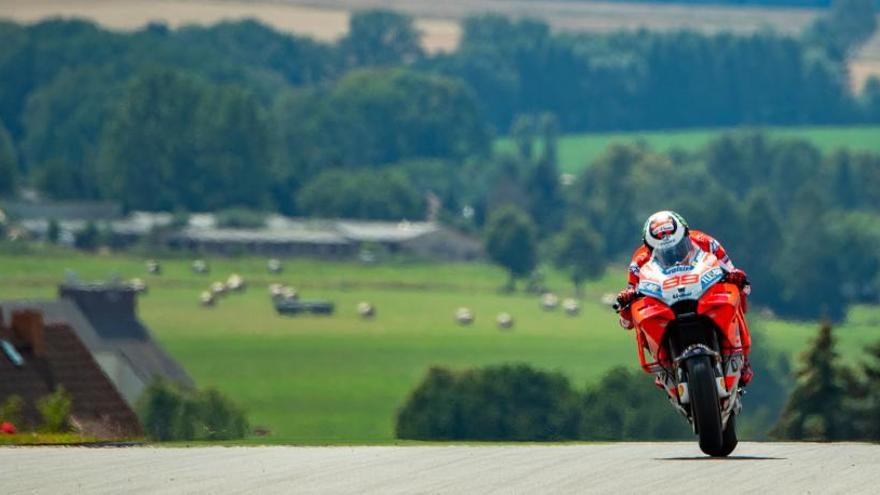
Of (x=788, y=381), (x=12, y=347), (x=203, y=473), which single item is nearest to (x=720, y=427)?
(x=203, y=473)

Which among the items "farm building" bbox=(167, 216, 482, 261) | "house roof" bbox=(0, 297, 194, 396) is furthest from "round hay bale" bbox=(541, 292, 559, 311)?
"house roof" bbox=(0, 297, 194, 396)

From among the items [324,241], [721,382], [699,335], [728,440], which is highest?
[324,241]

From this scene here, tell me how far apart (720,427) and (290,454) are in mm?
3579

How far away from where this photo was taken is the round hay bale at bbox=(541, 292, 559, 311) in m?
158

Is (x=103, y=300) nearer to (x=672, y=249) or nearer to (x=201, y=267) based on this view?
(x=201, y=267)

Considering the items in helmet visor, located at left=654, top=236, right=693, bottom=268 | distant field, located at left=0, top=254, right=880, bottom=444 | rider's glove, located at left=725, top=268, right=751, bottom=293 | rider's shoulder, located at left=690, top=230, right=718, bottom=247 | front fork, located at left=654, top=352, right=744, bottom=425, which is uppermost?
distant field, located at left=0, top=254, right=880, bottom=444

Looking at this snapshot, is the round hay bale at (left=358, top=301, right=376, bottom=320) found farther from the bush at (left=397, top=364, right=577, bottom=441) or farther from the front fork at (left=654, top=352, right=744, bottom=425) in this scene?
the front fork at (left=654, top=352, right=744, bottom=425)

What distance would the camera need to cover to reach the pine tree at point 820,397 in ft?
169

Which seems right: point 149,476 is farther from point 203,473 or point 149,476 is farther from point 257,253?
point 257,253

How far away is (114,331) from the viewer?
93562mm

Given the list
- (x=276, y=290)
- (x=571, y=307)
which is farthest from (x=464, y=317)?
(x=571, y=307)

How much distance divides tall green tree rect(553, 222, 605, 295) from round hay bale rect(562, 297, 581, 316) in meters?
14.2

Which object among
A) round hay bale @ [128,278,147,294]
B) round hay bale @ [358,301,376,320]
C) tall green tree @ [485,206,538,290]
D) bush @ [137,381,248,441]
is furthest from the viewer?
tall green tree @ [485,206,538,290]

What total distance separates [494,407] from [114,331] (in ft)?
62.2
